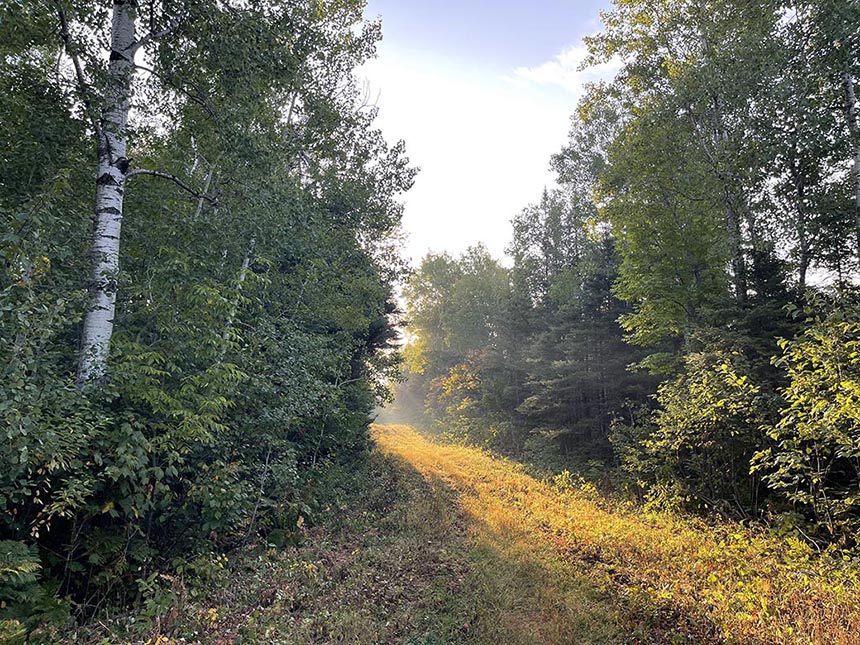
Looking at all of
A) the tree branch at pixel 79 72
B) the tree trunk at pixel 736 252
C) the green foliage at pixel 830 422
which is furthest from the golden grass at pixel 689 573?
the tree branch at pixel 79 72

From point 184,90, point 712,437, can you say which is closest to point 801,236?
point 712,437

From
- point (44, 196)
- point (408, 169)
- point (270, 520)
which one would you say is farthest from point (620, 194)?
point (44, 196)

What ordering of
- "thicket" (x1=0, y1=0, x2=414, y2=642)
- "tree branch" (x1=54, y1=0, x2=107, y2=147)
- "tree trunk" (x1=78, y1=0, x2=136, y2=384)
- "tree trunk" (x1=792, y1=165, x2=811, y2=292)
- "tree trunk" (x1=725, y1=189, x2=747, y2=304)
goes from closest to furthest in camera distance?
"thicket" (x1=0, y1=0, x2=414, y2=642), "tree trunk" (x1=78, y1=0, x2=136, y2=384), "tree branch" (x1=54, y1=0, x2=107, y2=147), "tree trunk" (x1=792, y1=165, x2=811, y2=292), "tree trunk" (x1=725, y1=189, x2=747, y2=304)

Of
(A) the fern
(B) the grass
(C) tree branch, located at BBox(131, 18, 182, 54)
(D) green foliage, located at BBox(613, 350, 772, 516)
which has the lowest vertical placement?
(B) the grass

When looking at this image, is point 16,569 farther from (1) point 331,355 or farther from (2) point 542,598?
(1) point 331,355

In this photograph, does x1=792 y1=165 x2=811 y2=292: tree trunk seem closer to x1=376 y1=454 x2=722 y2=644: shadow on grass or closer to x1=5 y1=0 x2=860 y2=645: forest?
x1=5 y1=0 x2=860 y2=645: forest

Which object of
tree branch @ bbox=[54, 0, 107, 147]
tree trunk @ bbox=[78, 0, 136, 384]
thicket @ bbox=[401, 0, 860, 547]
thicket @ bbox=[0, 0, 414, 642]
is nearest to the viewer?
thicket @ bbox=[0, 0, 414, 642]

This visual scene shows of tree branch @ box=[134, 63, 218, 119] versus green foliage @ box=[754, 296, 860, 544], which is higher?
tree branch @ box=[134, 63, 218, 119]

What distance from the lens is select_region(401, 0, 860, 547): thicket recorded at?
687cm

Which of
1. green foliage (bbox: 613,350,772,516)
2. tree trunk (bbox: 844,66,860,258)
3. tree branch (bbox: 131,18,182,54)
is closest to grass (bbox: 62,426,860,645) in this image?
green foliage (bbox: 613,350,772,516)

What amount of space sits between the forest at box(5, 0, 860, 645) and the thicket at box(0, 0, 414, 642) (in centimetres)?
5

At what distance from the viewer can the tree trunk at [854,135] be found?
8695 millimetres

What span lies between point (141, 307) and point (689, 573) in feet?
26.6

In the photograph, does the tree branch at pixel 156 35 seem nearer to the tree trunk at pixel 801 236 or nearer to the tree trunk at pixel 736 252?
the tree trunk at pixel 736 252
